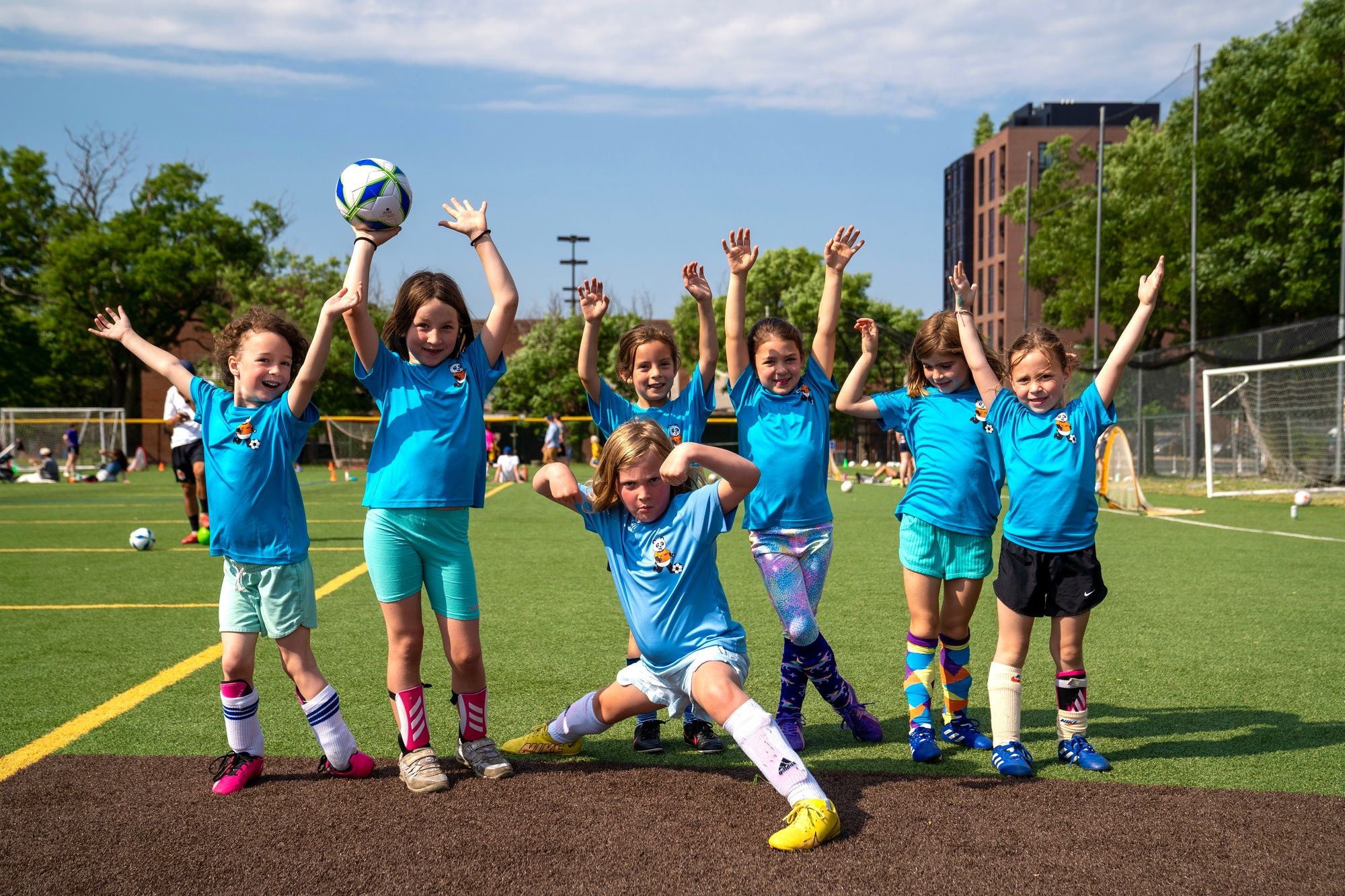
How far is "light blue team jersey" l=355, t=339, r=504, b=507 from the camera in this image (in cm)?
389

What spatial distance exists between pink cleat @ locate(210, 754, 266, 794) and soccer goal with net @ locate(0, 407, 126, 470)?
115 feet

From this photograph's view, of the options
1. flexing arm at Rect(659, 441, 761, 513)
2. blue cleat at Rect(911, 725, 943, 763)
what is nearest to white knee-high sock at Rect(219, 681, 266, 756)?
flexing arm at Rect(659, 441, 761, 513)

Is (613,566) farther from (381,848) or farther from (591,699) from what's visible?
(381,848)

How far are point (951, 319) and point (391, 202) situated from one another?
242 centimetres

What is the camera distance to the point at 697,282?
4508 millimetres

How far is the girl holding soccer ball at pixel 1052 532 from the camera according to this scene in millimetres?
4059

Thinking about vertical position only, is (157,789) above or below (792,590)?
below

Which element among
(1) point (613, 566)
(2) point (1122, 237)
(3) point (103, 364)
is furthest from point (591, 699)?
(3) point (103, 364)

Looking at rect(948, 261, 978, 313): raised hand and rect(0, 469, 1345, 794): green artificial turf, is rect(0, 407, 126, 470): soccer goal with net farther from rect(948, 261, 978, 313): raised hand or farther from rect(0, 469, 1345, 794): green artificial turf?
rect(948, 261, 978, 313): raised hand

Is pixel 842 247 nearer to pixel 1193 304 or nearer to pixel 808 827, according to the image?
pixel 808 827

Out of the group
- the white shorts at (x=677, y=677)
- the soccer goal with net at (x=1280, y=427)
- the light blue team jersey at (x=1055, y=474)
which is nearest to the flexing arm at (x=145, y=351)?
the white shorts at (x=677, y=677)

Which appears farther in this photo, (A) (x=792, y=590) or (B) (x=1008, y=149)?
(B) (x=1008, y=149)

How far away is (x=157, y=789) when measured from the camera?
3.76 m

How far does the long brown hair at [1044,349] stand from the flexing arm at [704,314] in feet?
4.09
